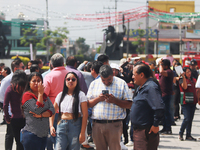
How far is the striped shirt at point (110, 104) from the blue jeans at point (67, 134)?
15.3 inches

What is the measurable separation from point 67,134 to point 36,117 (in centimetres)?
51

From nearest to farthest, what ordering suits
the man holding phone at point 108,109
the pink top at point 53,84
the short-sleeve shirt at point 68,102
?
the short-sleeve shirt at point 68,102
the man holding phone at point 108,109
the pink top at point 53,84

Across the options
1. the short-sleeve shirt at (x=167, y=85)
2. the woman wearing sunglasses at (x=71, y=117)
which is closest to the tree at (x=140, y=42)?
the short-sleeve shirt at (x=167, y=85)

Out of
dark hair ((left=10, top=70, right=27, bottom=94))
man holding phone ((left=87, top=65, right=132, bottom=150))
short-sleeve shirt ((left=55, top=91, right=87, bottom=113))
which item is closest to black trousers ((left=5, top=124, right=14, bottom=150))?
dark hair ((left=10, top=70, right=27, bottom=94))

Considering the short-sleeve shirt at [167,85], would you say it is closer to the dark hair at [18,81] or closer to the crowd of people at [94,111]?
the crowd of people at [94,111]

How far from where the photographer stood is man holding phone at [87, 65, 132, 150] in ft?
16.0

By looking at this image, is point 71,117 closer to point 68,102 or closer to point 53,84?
point 68,102

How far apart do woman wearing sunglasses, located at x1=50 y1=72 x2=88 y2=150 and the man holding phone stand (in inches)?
8.1

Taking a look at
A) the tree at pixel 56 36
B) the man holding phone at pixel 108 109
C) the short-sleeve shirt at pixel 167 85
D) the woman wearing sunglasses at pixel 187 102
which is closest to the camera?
the man holding phone at pixel 108 109

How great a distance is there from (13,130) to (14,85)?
77 centimetres

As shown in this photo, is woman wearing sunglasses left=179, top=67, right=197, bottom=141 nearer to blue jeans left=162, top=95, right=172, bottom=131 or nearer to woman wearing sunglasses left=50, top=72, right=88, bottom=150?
blue jeans left=162, top=95, right=172, bottom=131

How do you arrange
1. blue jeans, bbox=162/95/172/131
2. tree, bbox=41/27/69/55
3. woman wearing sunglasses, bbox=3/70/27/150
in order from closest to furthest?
woman wearing sunglasses, bbox=3/70/27/150
blue jeans, bbox=162/95/172/131
tree, bbox=41/27/69/55

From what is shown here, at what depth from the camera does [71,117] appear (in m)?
4.73

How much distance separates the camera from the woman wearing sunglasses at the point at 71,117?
184 inches
